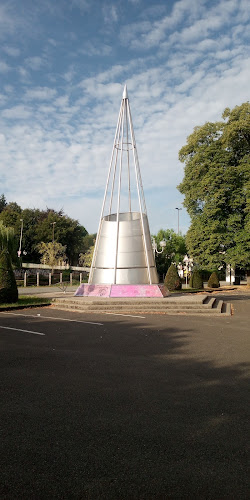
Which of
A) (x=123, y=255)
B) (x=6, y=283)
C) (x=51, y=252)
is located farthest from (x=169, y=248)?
(x=6, y=283)

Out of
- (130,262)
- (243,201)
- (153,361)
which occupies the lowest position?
(153,361)

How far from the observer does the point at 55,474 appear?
2.90 m

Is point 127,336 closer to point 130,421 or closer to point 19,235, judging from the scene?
point 130,421

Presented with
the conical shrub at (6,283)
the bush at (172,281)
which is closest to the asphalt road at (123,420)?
the conical shrub at (6,283)

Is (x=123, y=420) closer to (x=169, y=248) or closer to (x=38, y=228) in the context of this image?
(x=169, y=248)

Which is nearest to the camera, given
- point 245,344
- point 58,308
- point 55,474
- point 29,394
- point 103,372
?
point 55,474

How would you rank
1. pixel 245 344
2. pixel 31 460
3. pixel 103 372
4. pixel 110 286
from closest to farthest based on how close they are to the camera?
pixel 31 460, pixel 103 372, pixel 245 344, pixel 110 286

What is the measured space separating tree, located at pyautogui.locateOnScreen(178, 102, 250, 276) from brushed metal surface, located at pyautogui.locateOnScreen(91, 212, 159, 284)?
1571cm

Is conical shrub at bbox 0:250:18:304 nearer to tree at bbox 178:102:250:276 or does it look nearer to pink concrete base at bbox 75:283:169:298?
pink concrete base at bbox 75:283:169:298

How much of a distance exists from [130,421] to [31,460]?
1.27 metres

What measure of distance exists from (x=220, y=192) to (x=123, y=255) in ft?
60.7

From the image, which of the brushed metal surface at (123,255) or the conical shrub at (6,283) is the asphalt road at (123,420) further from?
the brushed metal surface at (123,255)

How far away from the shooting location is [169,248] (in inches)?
2261

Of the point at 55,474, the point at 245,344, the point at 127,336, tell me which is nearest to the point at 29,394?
the point at 55,474
